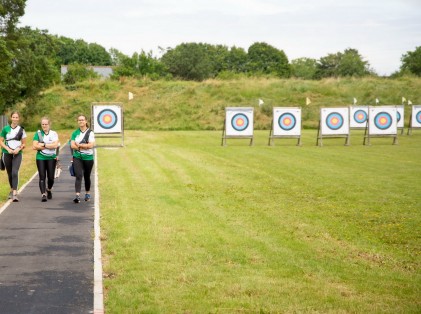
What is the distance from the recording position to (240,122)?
35.3 meters

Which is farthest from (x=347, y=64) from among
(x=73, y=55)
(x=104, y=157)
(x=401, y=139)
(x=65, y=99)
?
(x=104, y=157)

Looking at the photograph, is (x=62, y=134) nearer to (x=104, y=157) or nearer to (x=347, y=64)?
(x=104, y=157)

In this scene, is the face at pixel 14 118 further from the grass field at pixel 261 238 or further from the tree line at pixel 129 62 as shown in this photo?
the tree line at pixel 129 62

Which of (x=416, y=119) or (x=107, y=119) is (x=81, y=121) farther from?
(x=416, y=119)

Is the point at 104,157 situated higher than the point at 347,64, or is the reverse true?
the point at 347,64

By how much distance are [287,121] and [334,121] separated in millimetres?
2700

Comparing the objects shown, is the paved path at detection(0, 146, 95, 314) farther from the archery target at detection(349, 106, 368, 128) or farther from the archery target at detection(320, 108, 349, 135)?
the archery target at detection(349, 106, 368, 128)

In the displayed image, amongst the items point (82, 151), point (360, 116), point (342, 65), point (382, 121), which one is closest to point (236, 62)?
point (342, 65)

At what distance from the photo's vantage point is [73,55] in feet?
426

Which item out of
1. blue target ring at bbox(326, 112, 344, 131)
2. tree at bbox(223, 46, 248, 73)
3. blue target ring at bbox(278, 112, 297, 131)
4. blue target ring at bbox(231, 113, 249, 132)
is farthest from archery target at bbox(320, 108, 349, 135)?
tree at bbox(223, 46, 248, 73)

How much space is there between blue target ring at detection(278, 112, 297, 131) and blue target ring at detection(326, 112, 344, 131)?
79.9 inches

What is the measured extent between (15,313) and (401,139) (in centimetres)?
3467

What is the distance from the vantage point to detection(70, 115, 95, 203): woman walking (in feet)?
49.1

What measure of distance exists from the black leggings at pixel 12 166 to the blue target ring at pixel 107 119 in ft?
60.8
